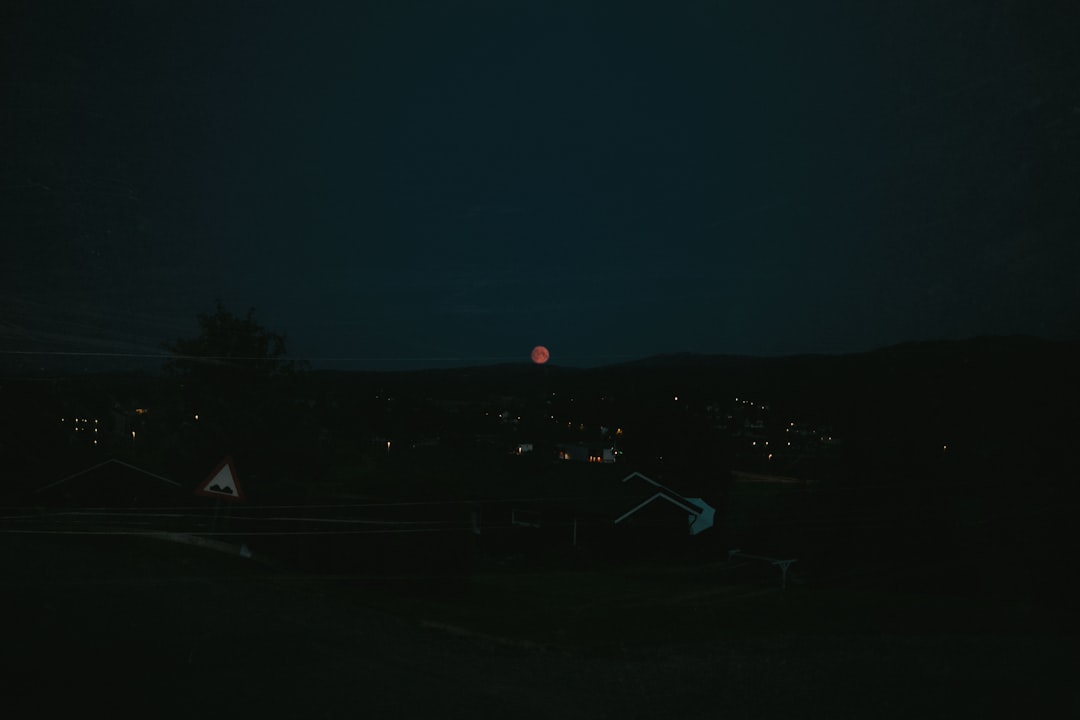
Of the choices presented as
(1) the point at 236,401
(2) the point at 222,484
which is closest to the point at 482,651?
(2) the point at 222,484

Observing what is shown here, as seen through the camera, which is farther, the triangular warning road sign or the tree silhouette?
the tree silhouette

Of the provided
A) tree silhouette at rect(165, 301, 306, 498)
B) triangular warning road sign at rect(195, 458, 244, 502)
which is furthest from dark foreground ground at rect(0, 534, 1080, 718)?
tree silhouette at rect(165, 301, 306, 498)

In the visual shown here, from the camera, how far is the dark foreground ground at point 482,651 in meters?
7.95

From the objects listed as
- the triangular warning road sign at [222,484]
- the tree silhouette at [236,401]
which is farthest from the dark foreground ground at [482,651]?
the tree silhouette at [236,401]

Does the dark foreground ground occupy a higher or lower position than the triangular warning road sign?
lower

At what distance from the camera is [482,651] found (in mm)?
10188

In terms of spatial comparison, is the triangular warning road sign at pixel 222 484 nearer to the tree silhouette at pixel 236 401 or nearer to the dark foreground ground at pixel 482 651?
the dark foreground ground at pixel 482 651

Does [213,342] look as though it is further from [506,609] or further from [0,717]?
[0,717]

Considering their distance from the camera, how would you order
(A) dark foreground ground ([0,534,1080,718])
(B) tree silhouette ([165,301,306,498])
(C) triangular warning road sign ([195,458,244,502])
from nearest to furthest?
(A) dark foreground ground ([0,534,1080,718])
(C) triangular warning road sign ([195,458,244,502])
(B) tree silhouette ([165,301,306,498])

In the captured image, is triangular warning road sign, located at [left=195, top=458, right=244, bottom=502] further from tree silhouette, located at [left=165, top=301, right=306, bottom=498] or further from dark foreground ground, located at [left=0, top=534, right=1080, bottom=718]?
tree silhouette, located at [left=165, top=301, right=306, bottom=498]

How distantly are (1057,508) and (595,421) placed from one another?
36.8 ft

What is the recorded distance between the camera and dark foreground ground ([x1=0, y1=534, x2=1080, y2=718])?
7945mm

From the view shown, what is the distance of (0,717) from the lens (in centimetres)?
699

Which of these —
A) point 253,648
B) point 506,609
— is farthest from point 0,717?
point 506,609
